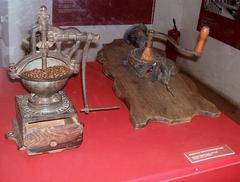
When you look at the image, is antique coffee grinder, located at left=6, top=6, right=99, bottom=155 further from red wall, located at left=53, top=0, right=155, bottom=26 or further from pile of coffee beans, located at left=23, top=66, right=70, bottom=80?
red wall, located at left=53, top=0, right=155, bottom=26

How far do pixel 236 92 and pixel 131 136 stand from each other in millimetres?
1053

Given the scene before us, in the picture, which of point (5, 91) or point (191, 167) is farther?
point (5, 91)

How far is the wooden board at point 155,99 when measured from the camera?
3.61 ft

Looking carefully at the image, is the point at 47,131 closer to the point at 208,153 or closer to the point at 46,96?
the point at 46,96

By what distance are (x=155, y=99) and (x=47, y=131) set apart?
1.45 feet

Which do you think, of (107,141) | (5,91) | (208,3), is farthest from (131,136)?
(208,3)

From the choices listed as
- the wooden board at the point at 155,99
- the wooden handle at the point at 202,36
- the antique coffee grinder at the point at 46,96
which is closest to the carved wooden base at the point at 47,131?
the antique coffee grinder at the point at 46,96

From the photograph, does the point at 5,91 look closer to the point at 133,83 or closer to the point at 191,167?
the point at 133,83

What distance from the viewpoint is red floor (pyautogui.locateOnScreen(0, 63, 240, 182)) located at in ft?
2.81

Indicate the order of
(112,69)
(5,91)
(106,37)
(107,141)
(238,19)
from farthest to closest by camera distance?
(106,37) < (238,19) < (112,69) < (5,91) < (107,141)

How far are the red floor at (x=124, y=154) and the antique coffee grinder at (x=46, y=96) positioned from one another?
1.9 inches

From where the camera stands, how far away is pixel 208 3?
201 centimetres

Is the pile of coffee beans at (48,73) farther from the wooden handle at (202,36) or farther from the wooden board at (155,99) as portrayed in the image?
the wooden handle at (202,36)

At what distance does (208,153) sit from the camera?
38.8 inches
